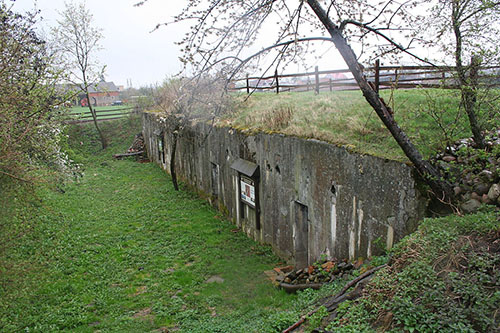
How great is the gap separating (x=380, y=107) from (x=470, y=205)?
1803mm

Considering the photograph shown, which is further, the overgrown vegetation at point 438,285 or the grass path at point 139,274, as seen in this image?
the grass path at point 139,274

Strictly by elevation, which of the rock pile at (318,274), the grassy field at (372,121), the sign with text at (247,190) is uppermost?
the grassy field at (372,121)

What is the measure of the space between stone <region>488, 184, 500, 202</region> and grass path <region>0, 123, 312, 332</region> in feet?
10.3

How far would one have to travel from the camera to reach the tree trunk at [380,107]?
210 inches

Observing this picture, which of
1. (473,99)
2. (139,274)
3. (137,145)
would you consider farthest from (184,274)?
(137,145)

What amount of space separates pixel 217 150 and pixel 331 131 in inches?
233

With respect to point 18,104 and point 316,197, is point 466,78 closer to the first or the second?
point 316,197

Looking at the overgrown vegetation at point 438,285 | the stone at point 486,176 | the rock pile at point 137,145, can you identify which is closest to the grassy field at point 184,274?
the overgrown vegetation at point 438,285

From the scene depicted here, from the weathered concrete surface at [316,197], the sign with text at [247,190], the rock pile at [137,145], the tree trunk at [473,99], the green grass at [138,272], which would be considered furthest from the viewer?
the rock pile at [137,145]

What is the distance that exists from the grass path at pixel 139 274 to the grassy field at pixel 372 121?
126 inches

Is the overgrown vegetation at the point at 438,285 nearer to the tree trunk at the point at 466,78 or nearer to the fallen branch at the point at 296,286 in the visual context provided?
the tree trunk at the point at 466,78

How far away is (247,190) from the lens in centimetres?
1123

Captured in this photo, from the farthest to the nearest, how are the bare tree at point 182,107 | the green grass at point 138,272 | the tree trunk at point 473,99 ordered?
the bare tree at point 182,107 < the green grass at point 138,272 < the tree trunk at point 473,99

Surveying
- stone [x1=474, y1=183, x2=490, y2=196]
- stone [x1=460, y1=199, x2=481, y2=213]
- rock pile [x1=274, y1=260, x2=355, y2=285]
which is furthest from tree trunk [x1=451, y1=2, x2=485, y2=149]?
rock pile [x1=274, y1=260, x2=355, y2=285]
